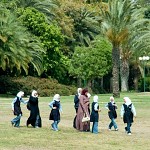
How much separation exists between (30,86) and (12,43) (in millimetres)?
5891

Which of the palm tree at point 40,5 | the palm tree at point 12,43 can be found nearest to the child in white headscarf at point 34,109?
the palm tree at point 12,43

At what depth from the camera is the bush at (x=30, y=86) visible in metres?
58.4

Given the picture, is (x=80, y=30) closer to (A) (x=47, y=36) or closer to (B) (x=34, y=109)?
(A) (x=47, y=36)

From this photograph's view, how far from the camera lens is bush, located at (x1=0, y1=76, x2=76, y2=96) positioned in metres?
58.4

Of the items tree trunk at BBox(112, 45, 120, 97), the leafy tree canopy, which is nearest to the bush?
the leafy tree canopy

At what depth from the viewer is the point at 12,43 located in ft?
180

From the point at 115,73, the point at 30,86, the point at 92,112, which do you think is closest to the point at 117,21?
the point at 115,73

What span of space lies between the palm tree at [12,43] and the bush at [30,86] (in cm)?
278

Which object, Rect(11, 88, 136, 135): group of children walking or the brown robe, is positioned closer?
Rect(11, 88, 136, 135): group of children walking

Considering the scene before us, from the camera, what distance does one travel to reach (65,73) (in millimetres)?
68875

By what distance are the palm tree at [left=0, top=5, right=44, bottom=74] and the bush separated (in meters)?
2.78

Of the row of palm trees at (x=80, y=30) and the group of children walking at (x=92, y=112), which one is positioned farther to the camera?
the row of palm trees at (x=80, y=30)

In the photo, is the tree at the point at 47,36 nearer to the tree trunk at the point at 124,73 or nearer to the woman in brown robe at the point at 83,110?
the tree trunk at the point at 124,73

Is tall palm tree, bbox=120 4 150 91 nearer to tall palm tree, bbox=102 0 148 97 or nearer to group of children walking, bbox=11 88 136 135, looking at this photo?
tall palm tree, bbox=102 0 148 97
